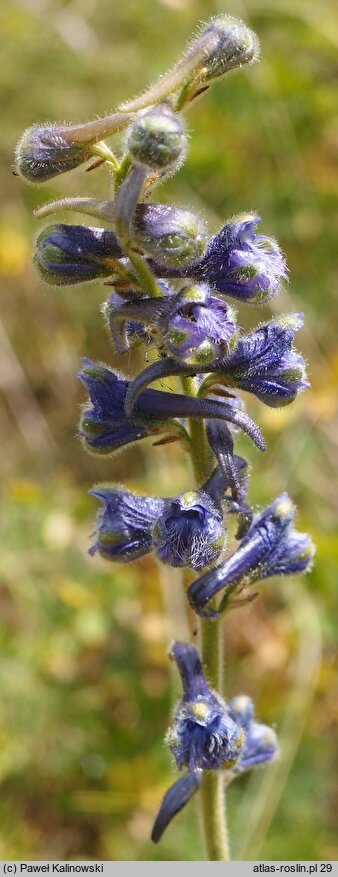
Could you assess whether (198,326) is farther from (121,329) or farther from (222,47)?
(222,47)

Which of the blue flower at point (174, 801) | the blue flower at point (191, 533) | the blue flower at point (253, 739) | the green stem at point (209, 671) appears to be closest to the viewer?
the blue flower at point (191, 533)

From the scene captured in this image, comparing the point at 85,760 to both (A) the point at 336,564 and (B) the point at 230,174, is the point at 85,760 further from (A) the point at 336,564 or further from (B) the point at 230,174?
(B) the point at 230,174

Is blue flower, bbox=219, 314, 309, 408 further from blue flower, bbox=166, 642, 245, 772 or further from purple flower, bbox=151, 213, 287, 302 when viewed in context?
blue flower, bbox=166, 642, 245, 772

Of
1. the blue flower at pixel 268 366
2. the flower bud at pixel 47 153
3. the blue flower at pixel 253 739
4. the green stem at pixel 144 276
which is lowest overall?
the blue flower at pixel 253 739

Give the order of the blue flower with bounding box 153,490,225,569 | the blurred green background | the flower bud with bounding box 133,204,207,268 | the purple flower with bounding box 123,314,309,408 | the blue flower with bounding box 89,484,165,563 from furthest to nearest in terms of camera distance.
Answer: the blurred green background → the blue flower with bounding box 89,484,165,563 → the purple flower with bounding box 123,314,309,408 → the blue flower with bounding box 153,490,225,569 → the flower bud with bounding box 133,204,207,268

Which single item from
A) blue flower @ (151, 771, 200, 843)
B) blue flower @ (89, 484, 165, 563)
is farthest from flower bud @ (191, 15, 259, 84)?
blue flower @ (151, 771, 200, 843)

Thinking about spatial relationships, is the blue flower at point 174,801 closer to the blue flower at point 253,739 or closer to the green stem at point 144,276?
the blue flower at point 253,739

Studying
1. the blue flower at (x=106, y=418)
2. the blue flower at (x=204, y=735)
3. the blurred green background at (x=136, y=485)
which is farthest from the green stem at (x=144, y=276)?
the blurred green background at (x=136, y=485)

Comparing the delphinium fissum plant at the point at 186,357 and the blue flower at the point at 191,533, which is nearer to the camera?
the delphinium fissum plant at the point at 186,357
